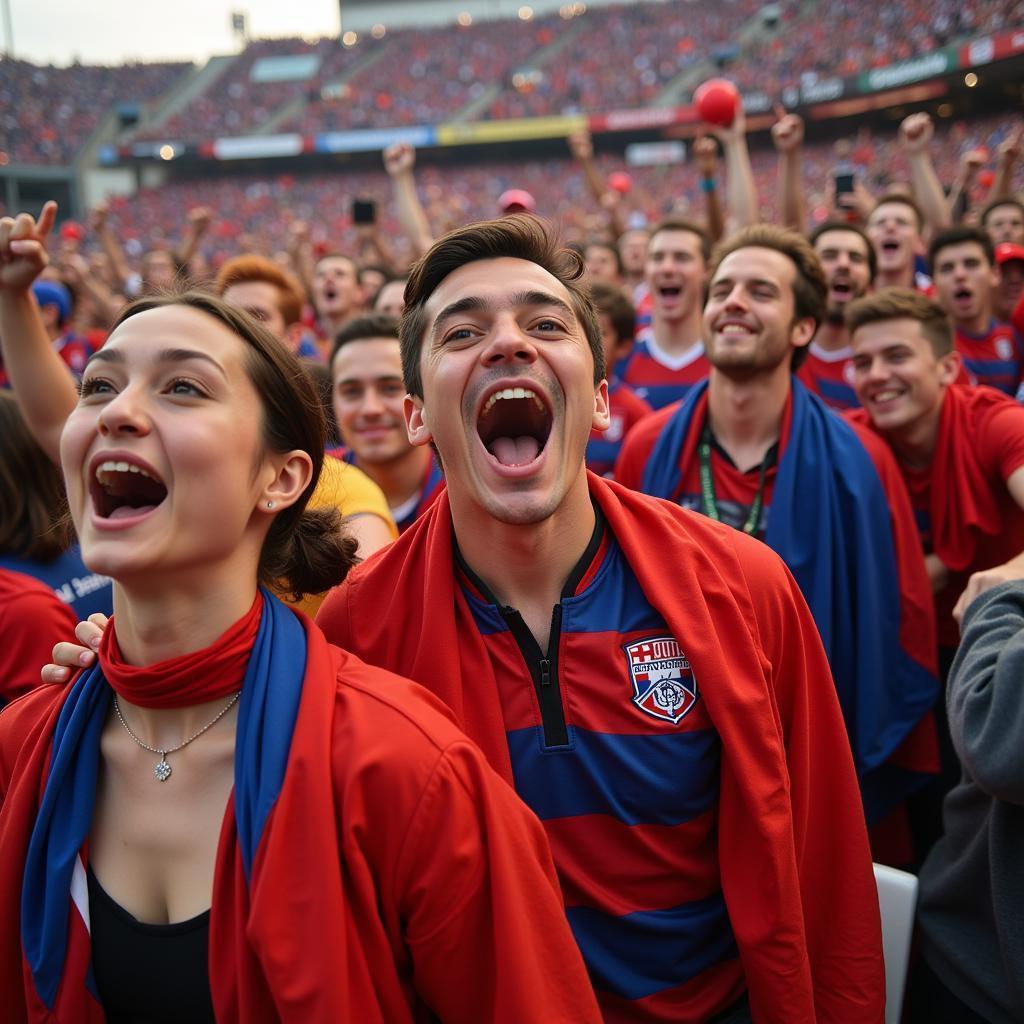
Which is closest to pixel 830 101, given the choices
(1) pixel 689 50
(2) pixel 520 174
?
(1) pixel 689 50

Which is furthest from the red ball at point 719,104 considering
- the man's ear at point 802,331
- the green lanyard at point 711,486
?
the green lanyard at point 711,486

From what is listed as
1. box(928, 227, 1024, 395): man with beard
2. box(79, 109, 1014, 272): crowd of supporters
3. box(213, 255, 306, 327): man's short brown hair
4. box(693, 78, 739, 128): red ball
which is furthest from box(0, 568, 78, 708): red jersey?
box(79, 109, 1014, 272): crowd of supporters

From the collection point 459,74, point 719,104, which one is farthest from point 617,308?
point 459,74

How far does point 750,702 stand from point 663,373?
3.67m

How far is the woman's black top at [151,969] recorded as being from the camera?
4.66ft

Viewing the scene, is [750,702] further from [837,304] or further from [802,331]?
[837,304]

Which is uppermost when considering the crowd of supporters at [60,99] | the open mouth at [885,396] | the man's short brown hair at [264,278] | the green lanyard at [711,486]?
the crowd of supporters at [60,99]

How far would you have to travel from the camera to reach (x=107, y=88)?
42844 mm

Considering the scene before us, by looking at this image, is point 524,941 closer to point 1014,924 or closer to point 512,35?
point 1014,924

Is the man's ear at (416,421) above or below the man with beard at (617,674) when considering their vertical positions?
above

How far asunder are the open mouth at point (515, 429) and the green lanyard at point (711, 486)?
38.2 inches

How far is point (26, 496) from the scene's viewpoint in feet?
8.63

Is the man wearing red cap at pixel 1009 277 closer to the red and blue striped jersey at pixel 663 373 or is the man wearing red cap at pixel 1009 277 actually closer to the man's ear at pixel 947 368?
the red and blue striped jersey at pixel 663 373

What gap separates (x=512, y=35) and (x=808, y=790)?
45657 millimetres
